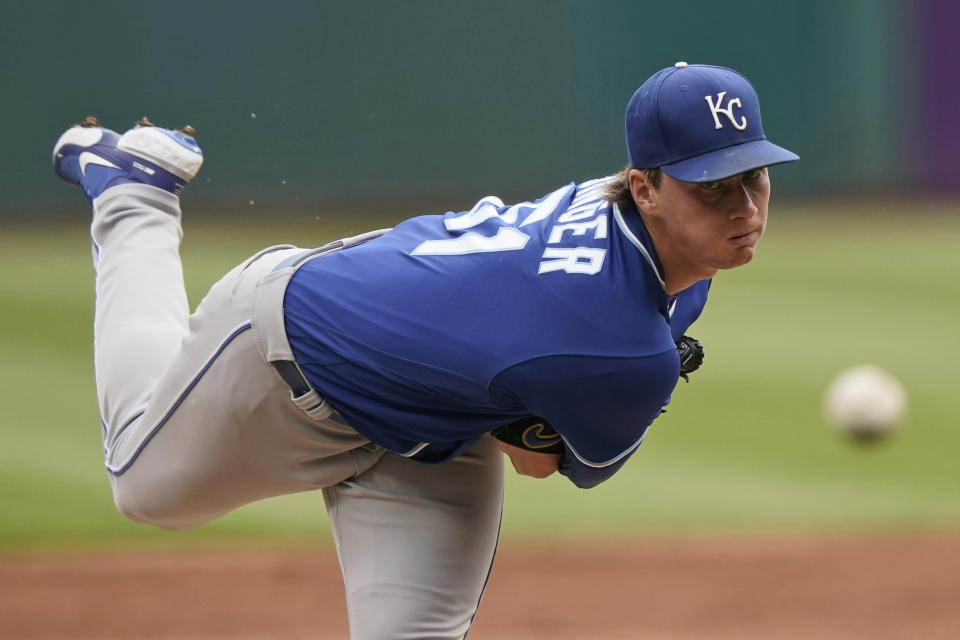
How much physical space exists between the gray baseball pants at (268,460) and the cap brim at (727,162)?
3.02 ft

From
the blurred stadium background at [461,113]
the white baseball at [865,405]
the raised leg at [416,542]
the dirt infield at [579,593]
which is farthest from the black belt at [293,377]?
the blurred stadium background at [461,113]

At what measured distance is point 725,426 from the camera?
7.46m

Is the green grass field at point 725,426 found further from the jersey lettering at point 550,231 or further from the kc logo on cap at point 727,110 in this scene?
the kc logo on cap at point 727,110

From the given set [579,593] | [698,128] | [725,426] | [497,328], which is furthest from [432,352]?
[725,426]

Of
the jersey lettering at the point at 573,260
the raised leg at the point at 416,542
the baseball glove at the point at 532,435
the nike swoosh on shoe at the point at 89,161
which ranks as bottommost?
the raised leg at the point at 416,542

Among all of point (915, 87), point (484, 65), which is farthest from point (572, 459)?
point (915, 87)

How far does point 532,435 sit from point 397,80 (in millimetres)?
9918

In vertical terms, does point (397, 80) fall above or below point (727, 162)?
below

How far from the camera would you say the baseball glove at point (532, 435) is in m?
2.88

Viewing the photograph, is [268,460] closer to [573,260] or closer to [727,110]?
[573,260]

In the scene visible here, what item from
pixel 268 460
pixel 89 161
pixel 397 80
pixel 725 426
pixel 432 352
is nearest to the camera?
pixel 432 352

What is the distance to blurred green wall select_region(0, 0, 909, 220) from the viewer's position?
12.2m

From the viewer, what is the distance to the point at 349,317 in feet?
9.08

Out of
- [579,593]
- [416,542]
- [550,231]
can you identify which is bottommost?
[579,593]
